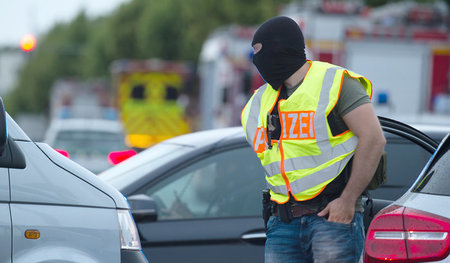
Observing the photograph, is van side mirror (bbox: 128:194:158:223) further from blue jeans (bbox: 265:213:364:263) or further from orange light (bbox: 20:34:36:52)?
orange light (bbox: 20:34:36:52)

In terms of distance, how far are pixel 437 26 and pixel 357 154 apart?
54.4 feet

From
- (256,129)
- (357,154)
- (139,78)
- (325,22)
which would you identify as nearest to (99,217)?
(256,129)

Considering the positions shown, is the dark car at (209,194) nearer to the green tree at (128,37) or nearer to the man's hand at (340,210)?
the man's hand at (340,210)

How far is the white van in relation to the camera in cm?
404

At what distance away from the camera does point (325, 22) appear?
19.0 metres

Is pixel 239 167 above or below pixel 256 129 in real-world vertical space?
below

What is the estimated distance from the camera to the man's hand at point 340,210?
13.8ft

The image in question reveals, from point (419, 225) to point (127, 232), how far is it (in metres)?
1.35

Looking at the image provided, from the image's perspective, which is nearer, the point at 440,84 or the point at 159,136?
the point at 440,84

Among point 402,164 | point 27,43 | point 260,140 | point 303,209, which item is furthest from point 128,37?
point 303,209

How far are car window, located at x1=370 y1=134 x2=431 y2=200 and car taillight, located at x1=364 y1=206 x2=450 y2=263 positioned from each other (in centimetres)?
182

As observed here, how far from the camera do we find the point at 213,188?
5.80m

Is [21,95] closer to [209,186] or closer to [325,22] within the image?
[325,22]

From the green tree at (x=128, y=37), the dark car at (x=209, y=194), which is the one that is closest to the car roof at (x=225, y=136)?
the dark car at (x=209, y=194)
